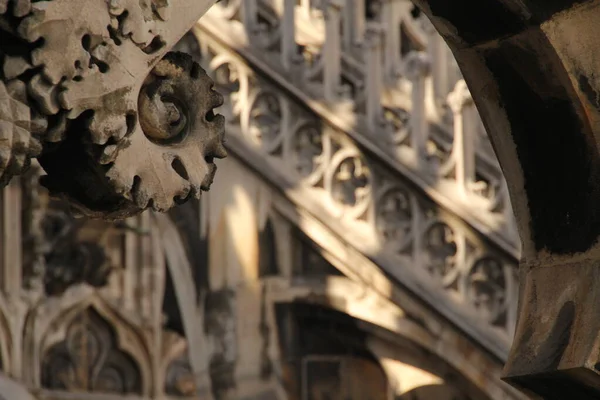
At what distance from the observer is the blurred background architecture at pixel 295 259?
8656 mm

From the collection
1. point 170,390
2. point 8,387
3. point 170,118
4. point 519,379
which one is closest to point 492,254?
point 170,390

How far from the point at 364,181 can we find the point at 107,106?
6.10 meters

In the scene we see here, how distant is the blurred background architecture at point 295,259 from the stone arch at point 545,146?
→ 5.06 metres

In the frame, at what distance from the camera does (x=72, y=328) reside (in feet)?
28.2

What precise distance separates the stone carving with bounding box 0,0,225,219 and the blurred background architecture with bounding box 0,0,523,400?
18.0 ft

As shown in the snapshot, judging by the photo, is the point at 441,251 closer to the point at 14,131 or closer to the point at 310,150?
the point at 310,150

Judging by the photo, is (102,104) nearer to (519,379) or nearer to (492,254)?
(519,379)

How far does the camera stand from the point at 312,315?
9.02 m

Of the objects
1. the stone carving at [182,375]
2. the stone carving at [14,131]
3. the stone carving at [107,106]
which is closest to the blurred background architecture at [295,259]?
the stone carving at [182,375]

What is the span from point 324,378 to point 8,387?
155 centimetres

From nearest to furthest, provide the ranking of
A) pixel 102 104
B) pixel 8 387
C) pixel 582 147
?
pixel 102 104 → pixel 582 147 → pixel 8 387

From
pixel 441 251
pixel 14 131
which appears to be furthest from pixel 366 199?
pixel 14 131

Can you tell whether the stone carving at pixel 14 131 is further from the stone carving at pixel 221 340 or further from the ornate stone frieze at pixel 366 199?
the stone carving at pixel 221 340

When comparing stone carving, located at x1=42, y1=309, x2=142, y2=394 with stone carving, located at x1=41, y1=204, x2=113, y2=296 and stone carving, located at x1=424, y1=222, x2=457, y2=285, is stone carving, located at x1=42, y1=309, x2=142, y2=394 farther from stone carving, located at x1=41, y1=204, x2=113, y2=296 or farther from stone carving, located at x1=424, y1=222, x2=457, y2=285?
stone carving, located at x1=424, y1=222, x2=457, y2=285
